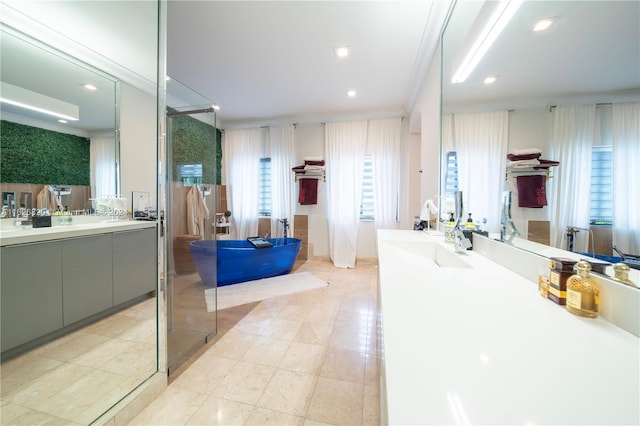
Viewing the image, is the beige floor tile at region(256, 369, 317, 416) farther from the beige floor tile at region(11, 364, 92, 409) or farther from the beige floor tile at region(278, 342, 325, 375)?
the beige floor tile at region(11, 364, 92, 409)

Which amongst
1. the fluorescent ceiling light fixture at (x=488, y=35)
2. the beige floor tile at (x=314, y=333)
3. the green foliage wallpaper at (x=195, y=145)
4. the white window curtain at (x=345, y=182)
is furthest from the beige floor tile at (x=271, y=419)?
the white window curtain at (x=345, y=182)

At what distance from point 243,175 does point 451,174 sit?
153 inches

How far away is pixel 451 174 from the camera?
1843 mm

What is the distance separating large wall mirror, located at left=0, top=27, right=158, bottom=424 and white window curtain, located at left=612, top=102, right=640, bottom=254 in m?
2.24

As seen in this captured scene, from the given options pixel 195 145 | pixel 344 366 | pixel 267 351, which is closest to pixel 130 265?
pixel 195 145

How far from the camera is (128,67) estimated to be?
5.68 feet

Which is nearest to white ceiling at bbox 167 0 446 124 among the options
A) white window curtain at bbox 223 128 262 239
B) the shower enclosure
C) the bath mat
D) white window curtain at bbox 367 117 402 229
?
white window curtain at bbox 367 117 402 229

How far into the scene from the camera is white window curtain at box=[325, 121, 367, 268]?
4.11m

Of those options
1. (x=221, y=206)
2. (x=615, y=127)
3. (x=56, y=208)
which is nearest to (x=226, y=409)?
(x=56, y=208)

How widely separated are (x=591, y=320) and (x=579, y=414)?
45 cm

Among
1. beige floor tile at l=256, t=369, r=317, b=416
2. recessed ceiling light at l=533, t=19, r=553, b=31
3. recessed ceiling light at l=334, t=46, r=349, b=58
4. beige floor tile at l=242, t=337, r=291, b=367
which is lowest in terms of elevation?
beige floor tile at l=256, t=369, r=317, b=416

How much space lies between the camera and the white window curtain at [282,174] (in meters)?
4.41

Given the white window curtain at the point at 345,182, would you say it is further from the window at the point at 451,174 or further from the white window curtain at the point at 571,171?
the white window curtain at the point at 571,171

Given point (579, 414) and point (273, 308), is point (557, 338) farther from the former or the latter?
point (273, 308)
